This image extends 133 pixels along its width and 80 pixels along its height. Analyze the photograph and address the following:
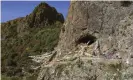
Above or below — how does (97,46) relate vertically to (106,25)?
below

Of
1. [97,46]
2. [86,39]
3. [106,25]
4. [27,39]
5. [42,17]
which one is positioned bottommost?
[27,39]

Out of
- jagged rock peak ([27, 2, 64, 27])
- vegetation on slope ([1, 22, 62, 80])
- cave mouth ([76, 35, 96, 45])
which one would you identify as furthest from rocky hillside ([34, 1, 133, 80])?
jagged rock peak ([27, 2, 64, 27])

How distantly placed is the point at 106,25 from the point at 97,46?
703 millimetres

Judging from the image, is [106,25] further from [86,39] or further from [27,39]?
[27,39]

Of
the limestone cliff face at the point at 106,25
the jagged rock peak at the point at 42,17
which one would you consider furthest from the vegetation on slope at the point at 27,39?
the limestone cliff face at the point at 106,25

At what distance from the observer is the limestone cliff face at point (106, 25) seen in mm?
12250

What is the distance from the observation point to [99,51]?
12.6 m

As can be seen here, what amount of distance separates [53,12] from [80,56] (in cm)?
8837

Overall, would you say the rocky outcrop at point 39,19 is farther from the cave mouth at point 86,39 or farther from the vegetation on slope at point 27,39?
the cave mouth at point 86,39

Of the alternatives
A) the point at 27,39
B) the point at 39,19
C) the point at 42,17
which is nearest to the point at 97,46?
the point at 27,39

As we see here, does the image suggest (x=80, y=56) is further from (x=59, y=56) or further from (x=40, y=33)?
(x=40, y=33)

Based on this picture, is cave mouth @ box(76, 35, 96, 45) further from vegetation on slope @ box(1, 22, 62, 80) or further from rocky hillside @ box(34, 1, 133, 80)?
vegetation on slope @ box(1, 22, 62, 80)

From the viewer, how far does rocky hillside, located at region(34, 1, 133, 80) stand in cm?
1196

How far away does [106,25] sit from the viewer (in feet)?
41.2
